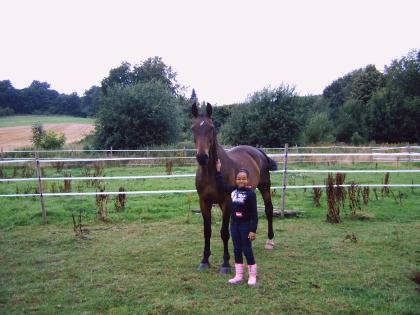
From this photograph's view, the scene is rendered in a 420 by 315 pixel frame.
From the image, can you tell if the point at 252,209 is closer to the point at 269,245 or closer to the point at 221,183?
the point at 221,183

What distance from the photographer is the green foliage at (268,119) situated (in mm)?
29078

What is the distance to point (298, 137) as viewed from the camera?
30.4 meters

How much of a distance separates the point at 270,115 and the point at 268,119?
0.36m

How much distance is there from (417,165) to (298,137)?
12084mm

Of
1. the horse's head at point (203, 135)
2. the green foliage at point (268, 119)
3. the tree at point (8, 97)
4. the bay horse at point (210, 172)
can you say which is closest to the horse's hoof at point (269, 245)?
the bay horse at point (210, 172)

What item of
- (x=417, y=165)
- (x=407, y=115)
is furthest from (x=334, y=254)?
(x=407, y=115)

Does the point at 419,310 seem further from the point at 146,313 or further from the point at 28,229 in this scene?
the point at 28,229

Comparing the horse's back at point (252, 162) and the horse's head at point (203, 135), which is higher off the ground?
the horse's head at point (203, 135)

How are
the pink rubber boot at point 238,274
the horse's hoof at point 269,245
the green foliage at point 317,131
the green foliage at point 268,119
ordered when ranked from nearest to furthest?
1. the pink rubber boot at point 238,274
2. the horse's hoof at point 269,245
3. the green foliage at point 268,119
4. the green foliage at point 317,131

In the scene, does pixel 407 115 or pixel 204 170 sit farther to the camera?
pixel 407 115

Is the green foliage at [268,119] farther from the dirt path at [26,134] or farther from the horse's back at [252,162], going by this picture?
the horse's back at [252,162]

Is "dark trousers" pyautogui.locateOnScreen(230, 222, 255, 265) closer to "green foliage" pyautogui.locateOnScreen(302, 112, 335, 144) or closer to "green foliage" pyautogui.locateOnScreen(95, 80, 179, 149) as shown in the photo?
"green foliage" pyautogui.locateOnScreen(95, 80, 179, 149)

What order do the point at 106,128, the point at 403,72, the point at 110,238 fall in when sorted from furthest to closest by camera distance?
the point at 403,72, the point at 106,128, the point at 110,238

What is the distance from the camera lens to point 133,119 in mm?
29406
